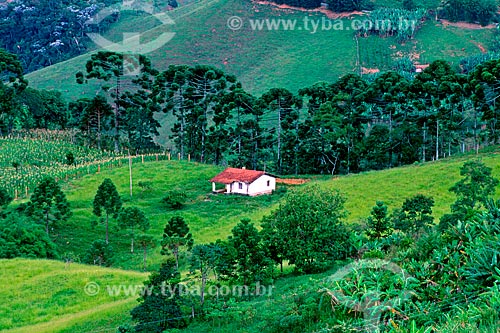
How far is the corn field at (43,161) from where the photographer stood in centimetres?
4750

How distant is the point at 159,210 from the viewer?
45781 mm

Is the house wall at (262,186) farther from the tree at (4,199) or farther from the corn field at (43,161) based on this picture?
the tree at (4,199)

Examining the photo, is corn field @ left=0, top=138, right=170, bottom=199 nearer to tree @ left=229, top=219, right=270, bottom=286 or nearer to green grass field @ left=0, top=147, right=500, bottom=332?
green grass field @ left=0, top=147, right=500, bottom=332

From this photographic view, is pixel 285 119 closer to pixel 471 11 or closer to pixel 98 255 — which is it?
pixel 98 255

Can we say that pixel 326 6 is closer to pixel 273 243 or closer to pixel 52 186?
pixel 52 186

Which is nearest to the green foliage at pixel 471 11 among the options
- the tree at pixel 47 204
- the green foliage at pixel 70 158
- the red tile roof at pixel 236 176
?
the red tile roof at pixel 236 176

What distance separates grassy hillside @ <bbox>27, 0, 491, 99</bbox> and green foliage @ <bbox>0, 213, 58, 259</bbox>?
6903 centimetres

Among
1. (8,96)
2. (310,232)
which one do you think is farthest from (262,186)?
(8,96)

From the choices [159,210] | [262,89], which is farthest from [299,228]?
[262,89]

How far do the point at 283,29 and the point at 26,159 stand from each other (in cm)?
8030

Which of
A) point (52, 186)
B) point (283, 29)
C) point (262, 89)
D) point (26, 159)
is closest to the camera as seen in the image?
point (52, 186)

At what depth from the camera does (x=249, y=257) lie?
23.2 m

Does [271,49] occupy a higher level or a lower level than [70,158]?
higher

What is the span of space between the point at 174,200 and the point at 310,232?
2225 centimetres
